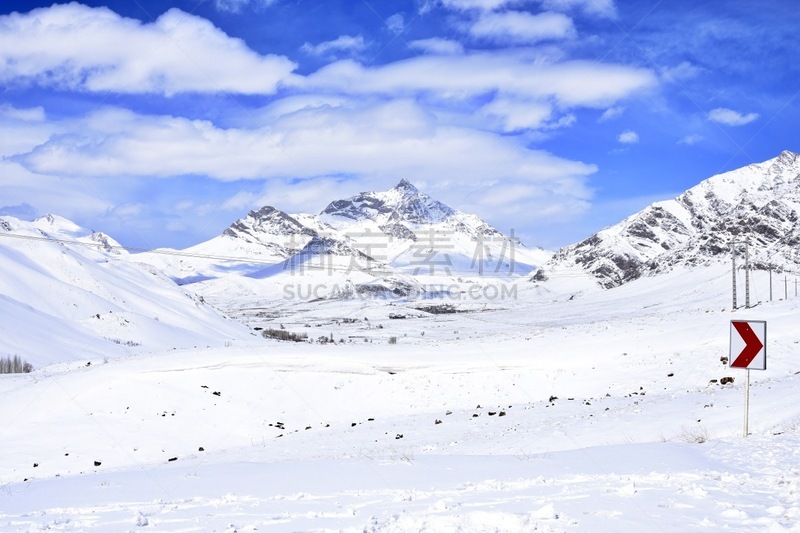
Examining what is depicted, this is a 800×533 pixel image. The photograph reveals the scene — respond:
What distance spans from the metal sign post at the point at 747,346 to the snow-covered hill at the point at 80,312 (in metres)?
42.7

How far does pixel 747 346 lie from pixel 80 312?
200ft

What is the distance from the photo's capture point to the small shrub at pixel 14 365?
3875cm

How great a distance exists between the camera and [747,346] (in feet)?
48.5

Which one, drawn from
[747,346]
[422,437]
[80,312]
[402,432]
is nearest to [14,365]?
[80,312]

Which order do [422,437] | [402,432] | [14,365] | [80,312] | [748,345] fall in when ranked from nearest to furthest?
[748,345], [422,437], [402,432], [14,365], [80,312]

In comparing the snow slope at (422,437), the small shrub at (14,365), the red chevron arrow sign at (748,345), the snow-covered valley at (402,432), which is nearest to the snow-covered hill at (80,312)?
the snow-covered valley at (402,432)

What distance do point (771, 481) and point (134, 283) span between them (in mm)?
92545

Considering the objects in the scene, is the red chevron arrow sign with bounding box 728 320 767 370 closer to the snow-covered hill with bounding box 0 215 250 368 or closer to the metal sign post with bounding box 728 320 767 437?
the metal sign post with bounding box 728 320 767 437

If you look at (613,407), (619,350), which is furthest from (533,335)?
(613,407)

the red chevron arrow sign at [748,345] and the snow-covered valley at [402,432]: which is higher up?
the red chevron arrow sign at [748,345]

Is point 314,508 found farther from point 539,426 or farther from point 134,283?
point 134,283

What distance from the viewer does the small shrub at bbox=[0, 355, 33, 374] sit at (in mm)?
38750

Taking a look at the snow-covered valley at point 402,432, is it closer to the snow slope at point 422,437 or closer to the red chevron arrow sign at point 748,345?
the snow slope at point 422,437

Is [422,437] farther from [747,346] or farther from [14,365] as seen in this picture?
[14,365]
